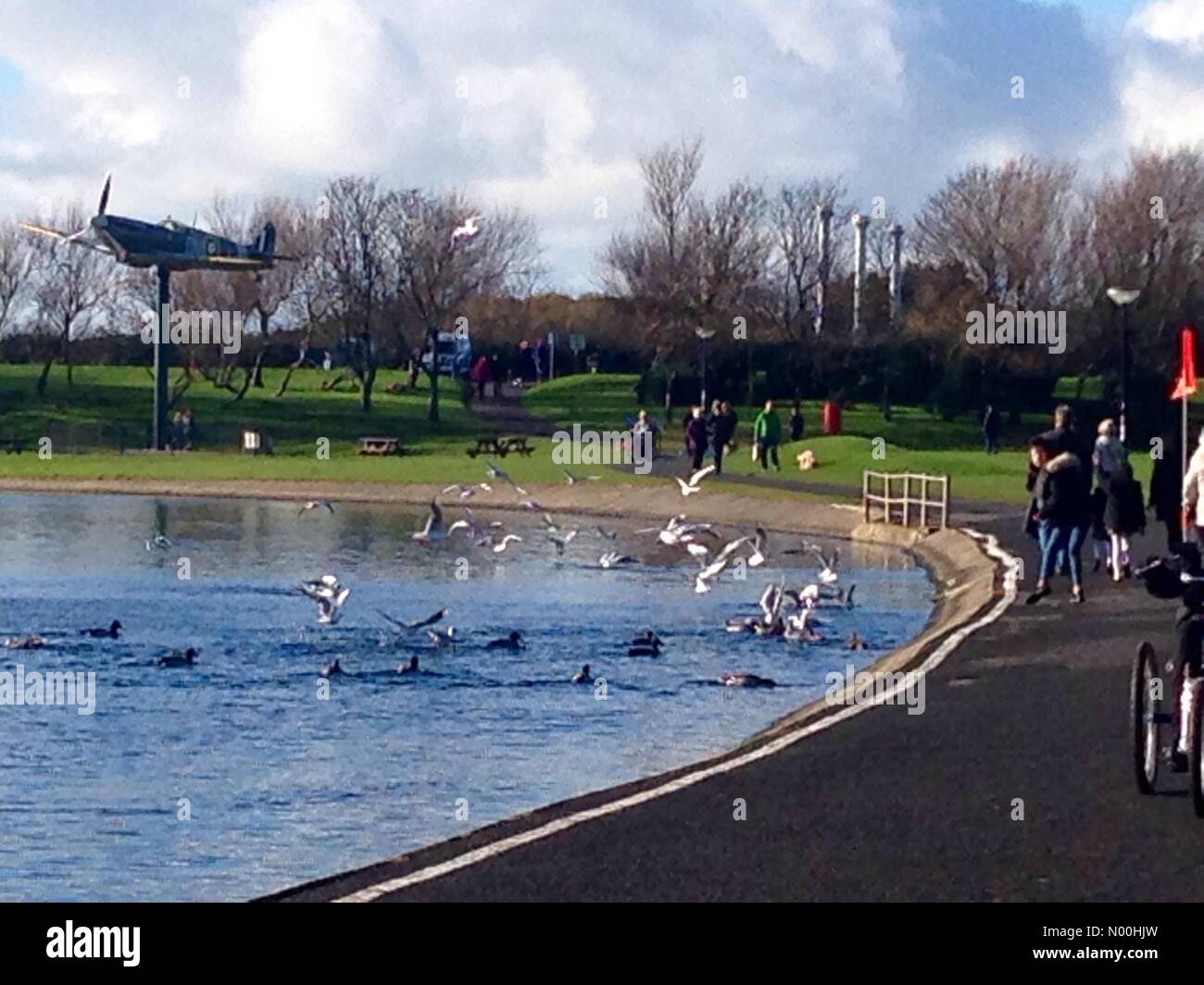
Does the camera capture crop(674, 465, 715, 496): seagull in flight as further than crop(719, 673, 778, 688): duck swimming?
Yes

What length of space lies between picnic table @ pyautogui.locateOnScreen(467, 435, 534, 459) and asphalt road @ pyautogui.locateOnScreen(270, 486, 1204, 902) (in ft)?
167

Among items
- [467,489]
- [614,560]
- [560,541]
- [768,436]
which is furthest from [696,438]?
[614,560]

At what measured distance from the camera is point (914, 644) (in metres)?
23.6

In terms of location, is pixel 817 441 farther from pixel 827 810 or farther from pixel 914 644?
pixel 827 810

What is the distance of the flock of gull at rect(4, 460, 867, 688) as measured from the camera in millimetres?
26453

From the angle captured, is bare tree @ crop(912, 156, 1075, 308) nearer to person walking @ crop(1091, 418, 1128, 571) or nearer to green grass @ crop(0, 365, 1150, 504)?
green grass @ crop(0, 365, 1150, 504)

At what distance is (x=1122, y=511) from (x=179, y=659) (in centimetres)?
993

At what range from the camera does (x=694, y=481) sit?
4316 centimetres

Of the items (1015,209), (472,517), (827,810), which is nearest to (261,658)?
(827,810)

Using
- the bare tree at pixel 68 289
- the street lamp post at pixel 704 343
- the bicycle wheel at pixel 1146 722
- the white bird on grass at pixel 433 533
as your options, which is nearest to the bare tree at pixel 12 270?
the bare tree at pixel 68 289

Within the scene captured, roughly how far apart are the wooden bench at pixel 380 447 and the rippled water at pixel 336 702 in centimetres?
3020

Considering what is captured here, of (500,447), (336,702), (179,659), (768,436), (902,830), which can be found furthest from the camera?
(500,447)

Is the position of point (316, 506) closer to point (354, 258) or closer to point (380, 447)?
point (380, 447)

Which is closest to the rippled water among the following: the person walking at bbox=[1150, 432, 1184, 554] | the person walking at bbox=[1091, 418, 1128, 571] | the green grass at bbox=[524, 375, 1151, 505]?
the person walking at bbox=[1091, 418, 1128, 571]
